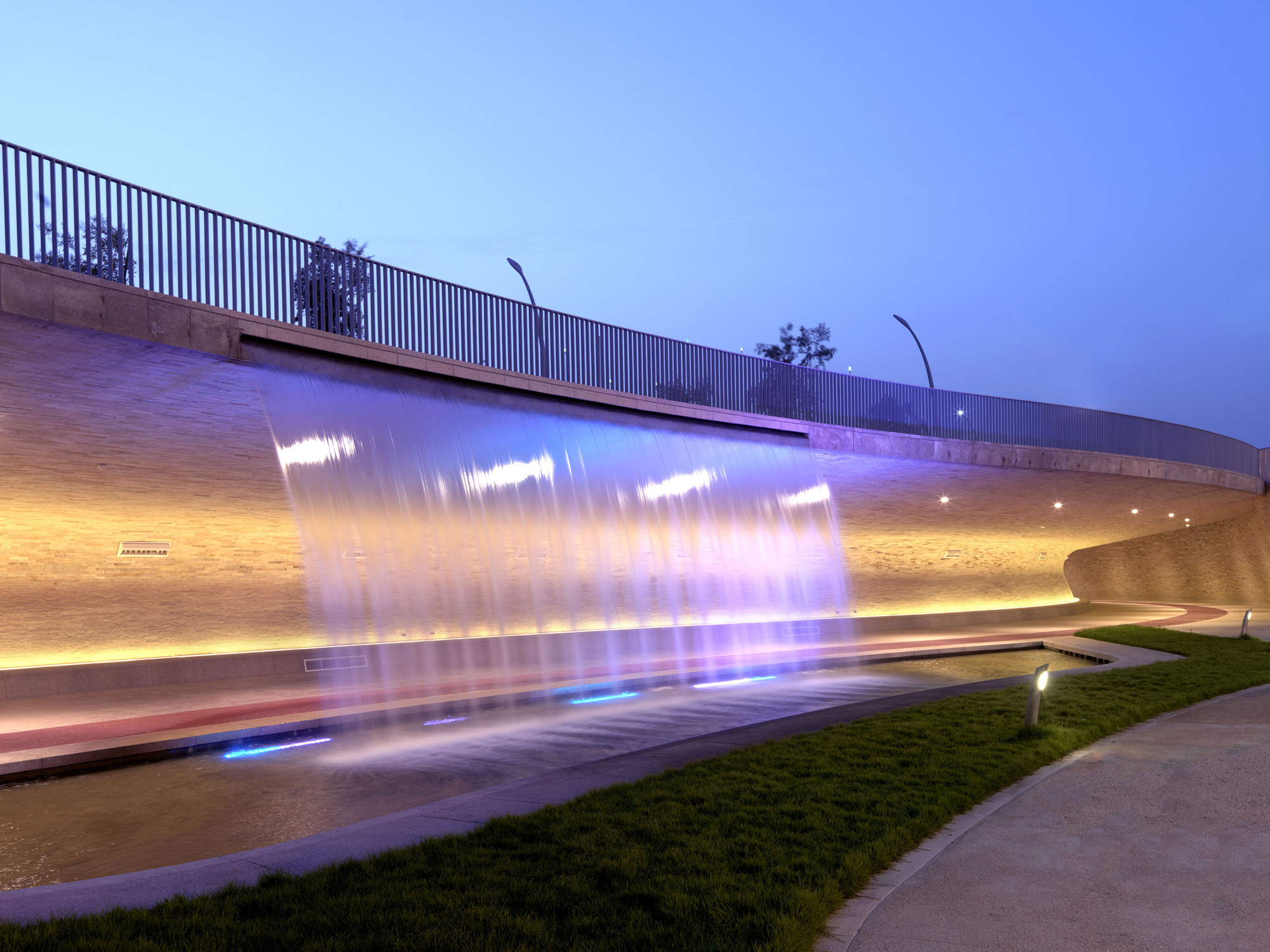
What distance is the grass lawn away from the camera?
173 inches

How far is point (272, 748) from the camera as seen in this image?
11070 millimetres

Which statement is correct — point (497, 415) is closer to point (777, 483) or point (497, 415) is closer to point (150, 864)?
point (777, 483)

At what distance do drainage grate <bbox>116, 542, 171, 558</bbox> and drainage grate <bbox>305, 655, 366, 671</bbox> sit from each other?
338 cm

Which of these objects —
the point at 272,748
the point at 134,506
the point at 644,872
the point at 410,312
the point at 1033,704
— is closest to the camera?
the point at 644,872

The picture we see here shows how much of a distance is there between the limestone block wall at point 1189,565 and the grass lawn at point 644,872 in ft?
129

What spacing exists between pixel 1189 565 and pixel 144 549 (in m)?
45.3

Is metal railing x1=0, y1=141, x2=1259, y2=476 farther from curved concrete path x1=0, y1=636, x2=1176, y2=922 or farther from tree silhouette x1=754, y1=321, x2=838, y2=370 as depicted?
tree silhouette x1=754, y1=321, x2=838, y2=370

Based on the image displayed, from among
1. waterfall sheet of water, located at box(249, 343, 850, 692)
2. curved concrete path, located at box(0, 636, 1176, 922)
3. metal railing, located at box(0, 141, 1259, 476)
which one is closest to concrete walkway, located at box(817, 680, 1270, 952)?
curved concrete path, located at box(0, 636, 1176, 922)

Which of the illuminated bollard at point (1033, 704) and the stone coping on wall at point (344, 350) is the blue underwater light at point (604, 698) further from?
the illuminated bollard at point (1033, 704)

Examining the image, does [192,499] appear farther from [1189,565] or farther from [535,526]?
[1189,565]

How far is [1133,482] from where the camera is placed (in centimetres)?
2980

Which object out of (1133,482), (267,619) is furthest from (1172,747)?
(1133,482)

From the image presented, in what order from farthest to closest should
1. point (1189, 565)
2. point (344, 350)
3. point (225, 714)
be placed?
point (1189, 565), point (344, 350), point (225, 714)

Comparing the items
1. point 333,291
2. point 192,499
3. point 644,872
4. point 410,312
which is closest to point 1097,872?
point 644,872
